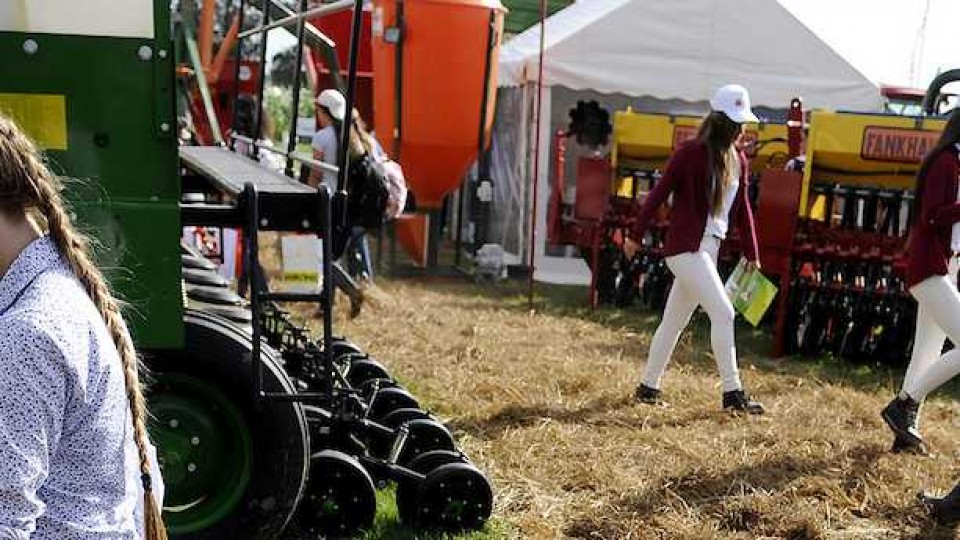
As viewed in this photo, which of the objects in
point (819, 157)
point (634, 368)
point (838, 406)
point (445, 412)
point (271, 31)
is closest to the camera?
point (271, 31)

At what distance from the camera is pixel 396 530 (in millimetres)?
4023

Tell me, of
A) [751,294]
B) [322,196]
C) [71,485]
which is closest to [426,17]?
[751,294]

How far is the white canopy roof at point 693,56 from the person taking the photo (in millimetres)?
11117

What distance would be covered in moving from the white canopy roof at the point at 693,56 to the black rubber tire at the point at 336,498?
7.66 meters

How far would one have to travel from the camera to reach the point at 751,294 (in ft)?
20.1

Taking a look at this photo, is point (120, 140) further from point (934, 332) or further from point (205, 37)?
point (205, 37)

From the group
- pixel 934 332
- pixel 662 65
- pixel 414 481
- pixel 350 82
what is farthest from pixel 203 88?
pixel 662 65

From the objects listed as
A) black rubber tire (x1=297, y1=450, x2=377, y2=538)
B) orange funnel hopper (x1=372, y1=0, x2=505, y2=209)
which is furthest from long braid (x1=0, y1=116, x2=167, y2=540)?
orange funnel hopper (x1=372, y1=0, x2=505, y2=209)

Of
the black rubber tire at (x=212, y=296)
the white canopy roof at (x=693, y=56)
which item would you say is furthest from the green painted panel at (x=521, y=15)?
the black rubber tire at (x=212, y=296)

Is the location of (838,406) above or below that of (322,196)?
below

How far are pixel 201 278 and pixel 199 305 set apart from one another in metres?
0.51

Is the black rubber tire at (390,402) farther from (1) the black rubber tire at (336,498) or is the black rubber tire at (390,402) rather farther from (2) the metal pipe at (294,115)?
(2) the metal pipe at (294,115)

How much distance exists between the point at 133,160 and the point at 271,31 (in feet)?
6.33

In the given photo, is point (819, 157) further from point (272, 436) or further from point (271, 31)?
point (272, 436)
